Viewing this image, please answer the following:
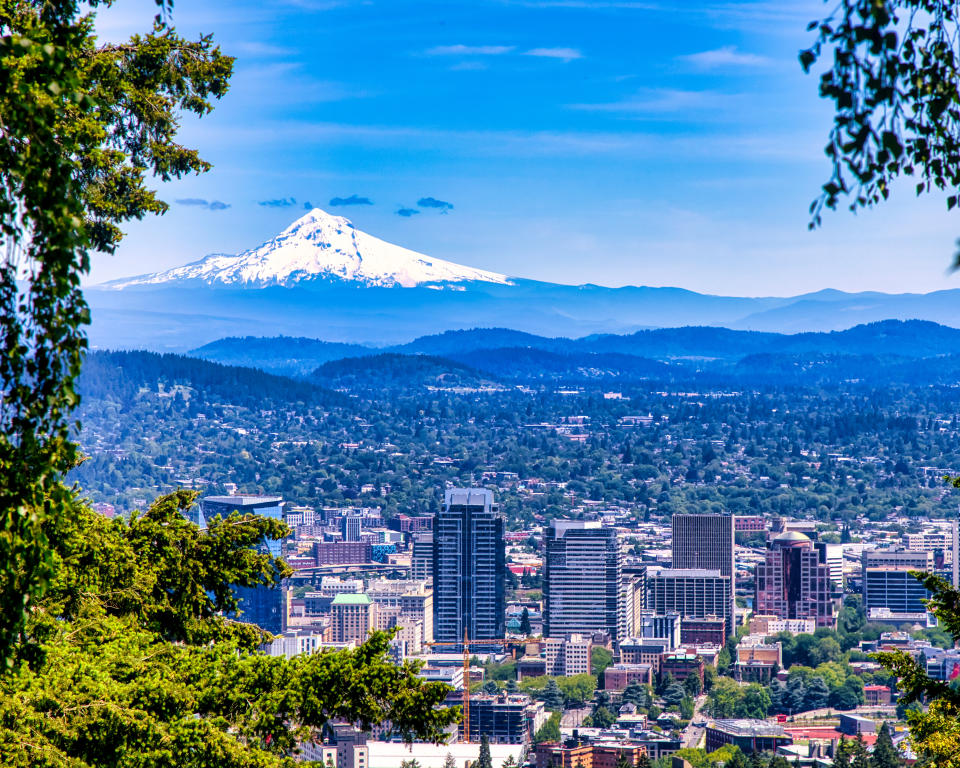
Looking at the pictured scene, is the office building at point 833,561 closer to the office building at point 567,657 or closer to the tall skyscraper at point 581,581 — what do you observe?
the tall skyscraper at point 581,581

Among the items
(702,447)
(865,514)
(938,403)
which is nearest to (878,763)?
(865,514)

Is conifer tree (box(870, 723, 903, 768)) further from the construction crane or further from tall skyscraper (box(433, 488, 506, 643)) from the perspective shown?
tall skyscraper (box(433, 488, 506, 643))

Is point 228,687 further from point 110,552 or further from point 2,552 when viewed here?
point 2,552

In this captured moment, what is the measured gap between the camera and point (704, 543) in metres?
66.3

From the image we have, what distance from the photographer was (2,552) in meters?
3.38

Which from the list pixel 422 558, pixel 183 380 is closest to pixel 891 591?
pixel 422 558

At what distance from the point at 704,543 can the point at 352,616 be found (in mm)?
21052

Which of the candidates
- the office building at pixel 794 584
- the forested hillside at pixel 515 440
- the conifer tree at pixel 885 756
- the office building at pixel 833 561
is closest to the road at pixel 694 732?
the conifer tree at pixel 885 756

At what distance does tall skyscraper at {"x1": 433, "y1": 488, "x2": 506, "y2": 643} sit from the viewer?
52.6 meters

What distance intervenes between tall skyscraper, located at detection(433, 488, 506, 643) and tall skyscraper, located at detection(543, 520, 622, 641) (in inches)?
84.9

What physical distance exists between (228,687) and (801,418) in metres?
132

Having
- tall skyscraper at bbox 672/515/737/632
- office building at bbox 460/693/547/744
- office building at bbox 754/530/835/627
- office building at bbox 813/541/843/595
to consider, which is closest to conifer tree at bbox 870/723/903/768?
office building at bbox 460/693/547/744

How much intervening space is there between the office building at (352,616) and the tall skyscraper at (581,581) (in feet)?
20.5

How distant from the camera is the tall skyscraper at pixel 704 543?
65125mm
